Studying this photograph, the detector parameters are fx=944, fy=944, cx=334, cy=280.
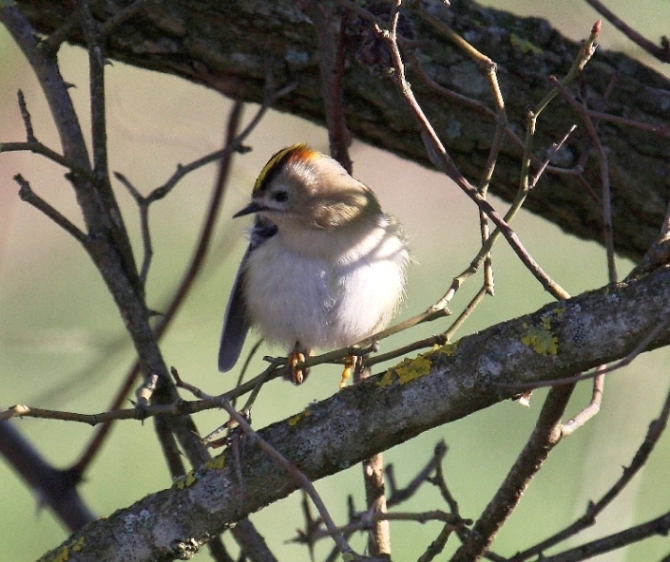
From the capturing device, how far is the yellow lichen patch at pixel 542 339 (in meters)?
1.57

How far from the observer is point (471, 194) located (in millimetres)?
1893

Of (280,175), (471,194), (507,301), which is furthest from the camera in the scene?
(507,301)

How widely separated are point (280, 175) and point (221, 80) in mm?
347

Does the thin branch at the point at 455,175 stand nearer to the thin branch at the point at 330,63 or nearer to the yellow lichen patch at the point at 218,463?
the thin branch at the point at 330,63

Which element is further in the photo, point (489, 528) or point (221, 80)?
point (221, 80)

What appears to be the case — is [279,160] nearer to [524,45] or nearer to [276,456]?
[524,45]

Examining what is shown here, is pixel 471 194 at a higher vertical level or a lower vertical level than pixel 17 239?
lower

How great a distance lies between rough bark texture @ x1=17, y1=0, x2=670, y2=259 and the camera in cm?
256

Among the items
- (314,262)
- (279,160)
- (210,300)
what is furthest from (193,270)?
(210,300)

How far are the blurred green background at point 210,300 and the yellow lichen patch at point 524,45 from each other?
66.4 inches

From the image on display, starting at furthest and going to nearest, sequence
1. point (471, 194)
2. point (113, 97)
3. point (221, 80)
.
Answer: point (113, 97), point (221, 80), point (471, 194)

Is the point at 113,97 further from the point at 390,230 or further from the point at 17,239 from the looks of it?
the point at 17,239

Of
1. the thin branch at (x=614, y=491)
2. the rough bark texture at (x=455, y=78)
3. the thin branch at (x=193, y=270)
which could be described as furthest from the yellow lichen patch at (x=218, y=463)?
the rough bark texture at (x=455, y=78)

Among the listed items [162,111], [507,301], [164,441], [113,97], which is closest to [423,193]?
[507,301]
